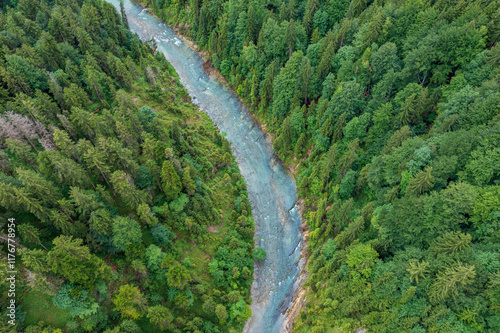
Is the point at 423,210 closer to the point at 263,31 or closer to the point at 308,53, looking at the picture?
the point at 308,53

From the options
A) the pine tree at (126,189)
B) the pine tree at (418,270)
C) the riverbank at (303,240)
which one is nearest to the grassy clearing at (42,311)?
the pine tree at (126,189)

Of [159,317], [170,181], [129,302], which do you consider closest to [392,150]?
[170,181]

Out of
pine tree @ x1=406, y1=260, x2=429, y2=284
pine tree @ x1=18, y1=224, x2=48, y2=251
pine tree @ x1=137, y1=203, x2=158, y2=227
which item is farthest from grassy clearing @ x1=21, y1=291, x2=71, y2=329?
pine tree @ x1=406, y1=260, x2=429, y2=284

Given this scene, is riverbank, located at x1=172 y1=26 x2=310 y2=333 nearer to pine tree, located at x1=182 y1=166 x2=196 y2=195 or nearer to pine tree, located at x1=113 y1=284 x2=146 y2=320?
pine tree, located at x1=182 y1=166 x2=196 y2=195

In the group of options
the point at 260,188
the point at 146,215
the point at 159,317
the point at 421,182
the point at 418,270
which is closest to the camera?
the point at 418,270

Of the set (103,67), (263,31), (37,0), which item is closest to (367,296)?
(263,31)

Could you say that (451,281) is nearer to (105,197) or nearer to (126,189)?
(126,189)
